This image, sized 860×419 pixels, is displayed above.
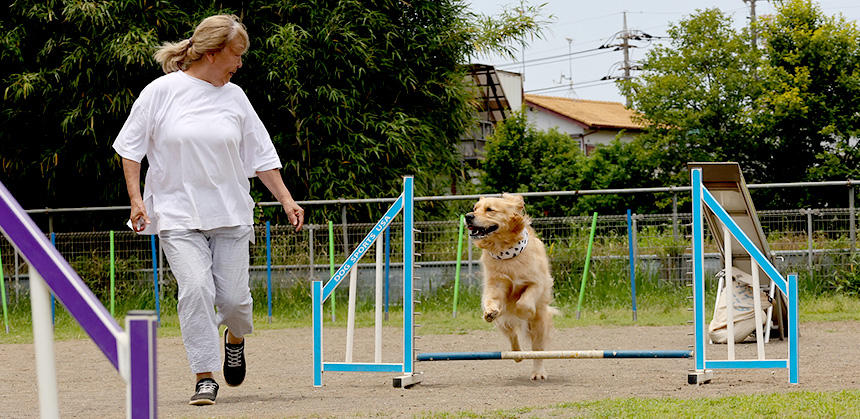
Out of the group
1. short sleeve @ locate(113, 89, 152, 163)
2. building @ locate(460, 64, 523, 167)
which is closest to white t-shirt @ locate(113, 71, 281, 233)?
short sleeve @ locate(113, 89, 152, 163)

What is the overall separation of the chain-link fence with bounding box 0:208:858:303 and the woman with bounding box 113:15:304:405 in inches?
249

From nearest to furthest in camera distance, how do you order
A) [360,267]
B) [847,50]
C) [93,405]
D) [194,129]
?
1. [194,129]
2. [93,405]
3. [360,267]
4. [847,50]

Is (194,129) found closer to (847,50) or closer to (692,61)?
(847,50)

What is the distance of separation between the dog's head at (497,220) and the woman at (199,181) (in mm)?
1508

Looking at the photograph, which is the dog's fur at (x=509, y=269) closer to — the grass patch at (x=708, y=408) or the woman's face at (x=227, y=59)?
the grass patch at (x=708, y=408)

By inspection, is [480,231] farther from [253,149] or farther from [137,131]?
[137,131]

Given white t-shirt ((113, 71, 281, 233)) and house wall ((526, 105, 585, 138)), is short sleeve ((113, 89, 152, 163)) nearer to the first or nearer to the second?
white t-shirt ((113, 71, 281, 233))

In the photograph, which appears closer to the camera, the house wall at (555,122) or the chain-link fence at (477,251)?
the chain-link fence at (477,251)

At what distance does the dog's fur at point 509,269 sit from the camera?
5906 mm

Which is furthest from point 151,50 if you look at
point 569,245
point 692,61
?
point 692,61

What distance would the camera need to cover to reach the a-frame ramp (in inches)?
282

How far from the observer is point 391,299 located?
1180 cm

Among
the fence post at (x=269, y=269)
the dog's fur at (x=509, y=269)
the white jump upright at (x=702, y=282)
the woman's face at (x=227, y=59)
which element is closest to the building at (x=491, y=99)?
the fence post at (x=269, y=269)

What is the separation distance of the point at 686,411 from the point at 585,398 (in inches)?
30.9
